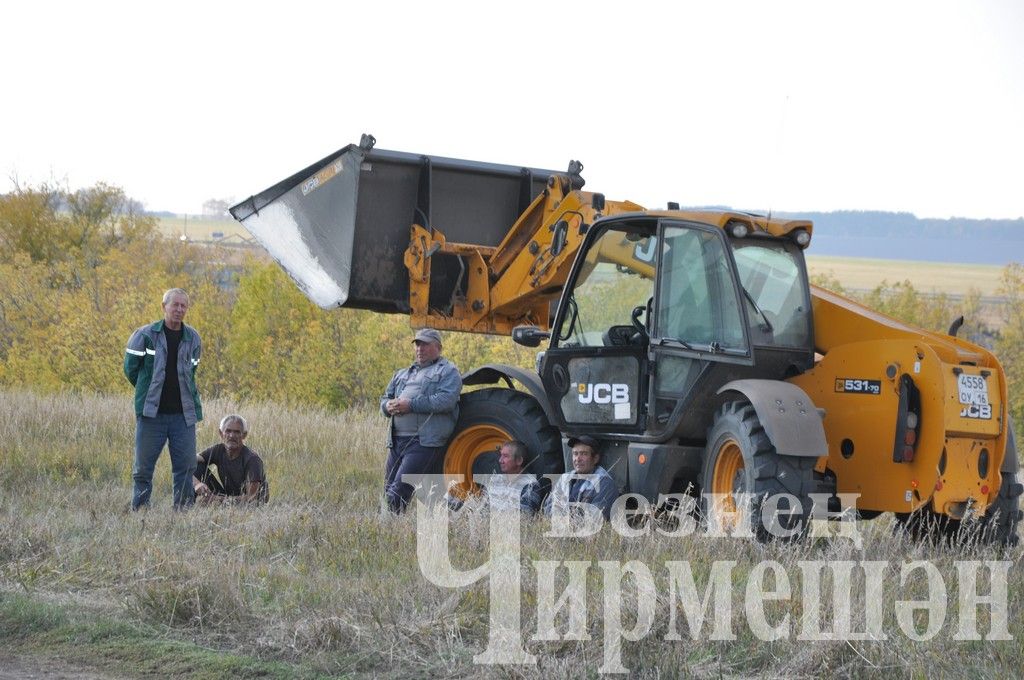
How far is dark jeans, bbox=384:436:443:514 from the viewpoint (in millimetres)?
11328

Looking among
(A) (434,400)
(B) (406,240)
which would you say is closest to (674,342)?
(A) (434,400)

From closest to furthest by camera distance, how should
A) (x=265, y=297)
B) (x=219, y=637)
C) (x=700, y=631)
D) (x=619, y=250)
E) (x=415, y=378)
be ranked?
(x=700, y=631) < (x=219, y=637) < (x=619, y=250) < (x=415, y=378) < (x=265, y=297)

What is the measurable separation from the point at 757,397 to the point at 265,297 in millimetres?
18488

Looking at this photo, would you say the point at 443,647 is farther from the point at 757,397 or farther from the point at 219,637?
the point at 757,397

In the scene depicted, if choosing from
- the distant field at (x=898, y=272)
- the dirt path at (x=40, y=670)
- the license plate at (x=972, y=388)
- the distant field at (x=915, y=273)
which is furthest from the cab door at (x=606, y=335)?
the distant field at (x=915, y=273)

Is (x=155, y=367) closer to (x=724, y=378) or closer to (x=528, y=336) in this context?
(x=528, y=336)

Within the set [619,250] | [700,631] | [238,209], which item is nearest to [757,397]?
[619,250]

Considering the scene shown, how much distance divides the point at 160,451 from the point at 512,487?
9.12 feet

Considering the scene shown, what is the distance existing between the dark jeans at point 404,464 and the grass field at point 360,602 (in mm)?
320

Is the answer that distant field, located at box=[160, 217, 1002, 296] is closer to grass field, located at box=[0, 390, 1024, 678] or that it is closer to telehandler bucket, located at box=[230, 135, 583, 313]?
telehandler bucket, located at box=[230, 135, 583, 313]

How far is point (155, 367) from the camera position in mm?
11000

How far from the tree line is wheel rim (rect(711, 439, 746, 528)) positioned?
1288 centimetres

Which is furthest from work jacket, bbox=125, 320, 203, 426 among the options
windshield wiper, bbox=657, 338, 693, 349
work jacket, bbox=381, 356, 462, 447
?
windshield wiper, bbox=657, 338, 693, 349

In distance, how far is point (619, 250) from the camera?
10508 mm
